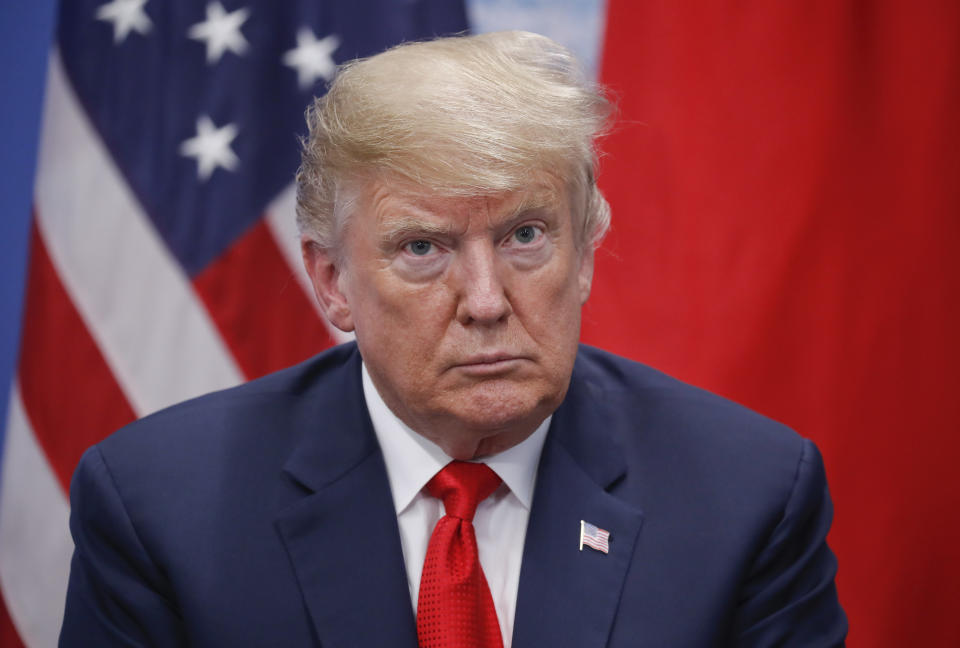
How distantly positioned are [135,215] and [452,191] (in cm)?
148

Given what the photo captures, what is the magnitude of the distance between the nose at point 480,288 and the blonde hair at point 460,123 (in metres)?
0.09

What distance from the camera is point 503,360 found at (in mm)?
1445

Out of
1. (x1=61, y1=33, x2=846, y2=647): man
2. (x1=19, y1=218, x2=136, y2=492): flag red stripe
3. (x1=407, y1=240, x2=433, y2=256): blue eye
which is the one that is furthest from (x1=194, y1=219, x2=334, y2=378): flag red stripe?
(x1=407, y1=240, x2=433, y2=256): blue eye

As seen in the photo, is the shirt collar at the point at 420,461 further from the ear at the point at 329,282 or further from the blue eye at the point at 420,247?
the blue eye at the point at 420,247

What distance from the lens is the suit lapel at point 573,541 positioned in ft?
4.97

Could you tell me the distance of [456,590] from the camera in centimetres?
149

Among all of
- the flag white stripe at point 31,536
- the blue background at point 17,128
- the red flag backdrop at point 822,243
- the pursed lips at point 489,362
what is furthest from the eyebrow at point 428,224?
the blue background at point 17,128

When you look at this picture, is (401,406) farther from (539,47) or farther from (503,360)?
(539,47)

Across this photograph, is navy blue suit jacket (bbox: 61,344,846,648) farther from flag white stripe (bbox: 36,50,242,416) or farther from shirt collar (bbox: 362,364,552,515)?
flag white stripe (bbox: 36,50,242,416)

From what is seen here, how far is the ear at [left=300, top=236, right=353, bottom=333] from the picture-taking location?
1658mm

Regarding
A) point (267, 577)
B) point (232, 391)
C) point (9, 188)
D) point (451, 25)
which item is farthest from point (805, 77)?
point (9, 188)

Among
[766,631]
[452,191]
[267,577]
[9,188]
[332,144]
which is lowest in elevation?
[766,631]

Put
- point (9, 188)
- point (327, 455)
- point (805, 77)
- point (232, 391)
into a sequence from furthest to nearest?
point (9, 188) < point (805, 77) < point (232, 391) < point (327, 455)

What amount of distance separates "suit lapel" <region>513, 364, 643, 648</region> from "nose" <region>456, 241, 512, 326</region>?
1.16 feet
